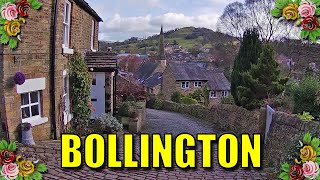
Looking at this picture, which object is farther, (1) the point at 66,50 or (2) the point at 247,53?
(2) the point at 247,53

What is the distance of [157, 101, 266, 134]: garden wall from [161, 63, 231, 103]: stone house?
20.0 m

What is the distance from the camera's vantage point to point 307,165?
4.89 meters

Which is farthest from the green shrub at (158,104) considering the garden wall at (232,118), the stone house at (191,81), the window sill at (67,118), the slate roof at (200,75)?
the window sill at (67,118)

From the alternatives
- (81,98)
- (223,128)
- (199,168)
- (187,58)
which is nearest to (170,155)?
(199,168)

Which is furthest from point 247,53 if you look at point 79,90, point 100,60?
point 79,90

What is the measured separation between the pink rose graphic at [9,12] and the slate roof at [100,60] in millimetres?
9758

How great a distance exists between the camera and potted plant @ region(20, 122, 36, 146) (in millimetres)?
8398

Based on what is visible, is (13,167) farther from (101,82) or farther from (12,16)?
(101,82)

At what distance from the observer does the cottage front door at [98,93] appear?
1589 cm

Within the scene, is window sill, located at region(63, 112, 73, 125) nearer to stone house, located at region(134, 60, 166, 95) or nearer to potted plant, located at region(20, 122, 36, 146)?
potted plant, located at region(20, 122, 36, 146)

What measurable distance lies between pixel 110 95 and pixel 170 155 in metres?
10.7

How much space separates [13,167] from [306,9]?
15.5ft

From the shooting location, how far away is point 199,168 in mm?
8312

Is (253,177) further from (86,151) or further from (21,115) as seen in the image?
(21,115)
